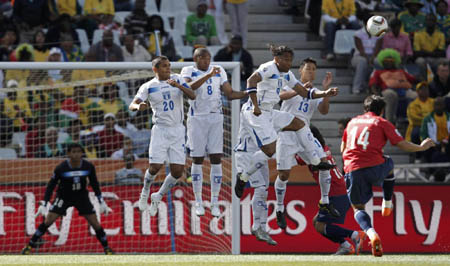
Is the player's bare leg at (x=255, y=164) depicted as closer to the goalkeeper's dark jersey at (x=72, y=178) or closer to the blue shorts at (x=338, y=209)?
the blue shorts at (x=338, y=209)

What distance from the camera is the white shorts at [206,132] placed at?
14.8 metres

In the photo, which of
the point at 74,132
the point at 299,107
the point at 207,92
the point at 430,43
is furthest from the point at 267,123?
the point at 430,43

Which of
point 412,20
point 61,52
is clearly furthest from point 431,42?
point 61,52

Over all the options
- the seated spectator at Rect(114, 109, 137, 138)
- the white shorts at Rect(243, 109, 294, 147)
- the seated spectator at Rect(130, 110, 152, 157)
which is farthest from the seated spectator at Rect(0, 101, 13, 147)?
the white shorts at Rect(243, 109, 294, 147)

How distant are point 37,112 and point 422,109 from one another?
7.28 metres

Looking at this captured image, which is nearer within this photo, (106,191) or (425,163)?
(106,191)

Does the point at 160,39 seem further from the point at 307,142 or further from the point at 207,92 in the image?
the point at 307,142

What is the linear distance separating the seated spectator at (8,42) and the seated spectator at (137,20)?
7.19 ft

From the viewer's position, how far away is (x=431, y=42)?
73.5ft

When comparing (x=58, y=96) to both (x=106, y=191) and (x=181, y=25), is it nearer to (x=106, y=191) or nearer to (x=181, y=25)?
(x=106, y=191)

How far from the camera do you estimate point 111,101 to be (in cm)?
1880

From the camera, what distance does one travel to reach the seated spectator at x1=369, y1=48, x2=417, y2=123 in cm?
2031

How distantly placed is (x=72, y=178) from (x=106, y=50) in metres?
3.85

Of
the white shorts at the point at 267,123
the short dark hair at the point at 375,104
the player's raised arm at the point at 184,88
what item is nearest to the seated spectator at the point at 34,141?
the player's raised arm at the point at 184,88
